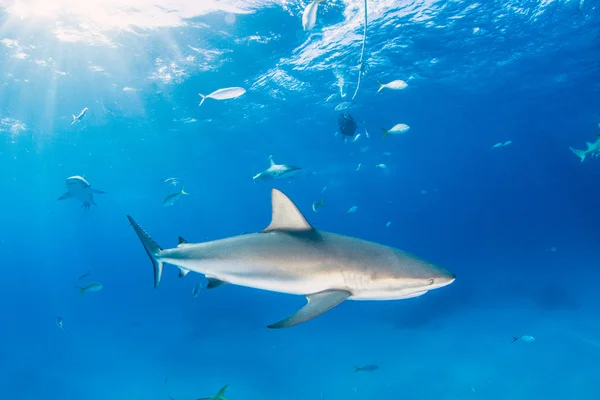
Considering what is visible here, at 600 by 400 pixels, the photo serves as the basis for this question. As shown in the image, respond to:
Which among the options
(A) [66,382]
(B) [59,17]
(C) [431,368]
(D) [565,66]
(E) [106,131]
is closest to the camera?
(B) [59,17]

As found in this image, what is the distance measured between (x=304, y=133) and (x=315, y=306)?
1164 inches

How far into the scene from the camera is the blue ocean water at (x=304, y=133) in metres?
15.2

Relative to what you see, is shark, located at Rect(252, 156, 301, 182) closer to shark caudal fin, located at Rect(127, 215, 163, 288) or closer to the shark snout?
shark caudal fin, located at Rect(127, 215, 163, 288)

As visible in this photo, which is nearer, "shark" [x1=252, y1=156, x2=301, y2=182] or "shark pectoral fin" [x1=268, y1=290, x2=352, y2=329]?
"shark pectoral fin" [x1=268, y1=290, x2=352, y2=329]

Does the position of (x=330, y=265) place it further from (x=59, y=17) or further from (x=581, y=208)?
(x=581, y=208)

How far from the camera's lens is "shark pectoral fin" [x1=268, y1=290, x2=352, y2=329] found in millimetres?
2328

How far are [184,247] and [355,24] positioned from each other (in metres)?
14.9

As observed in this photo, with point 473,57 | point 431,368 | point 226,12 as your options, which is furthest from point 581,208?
point 226,12

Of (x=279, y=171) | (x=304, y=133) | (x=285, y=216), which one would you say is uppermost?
(x=285, y=216)

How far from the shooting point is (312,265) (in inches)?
111

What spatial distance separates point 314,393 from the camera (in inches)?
636

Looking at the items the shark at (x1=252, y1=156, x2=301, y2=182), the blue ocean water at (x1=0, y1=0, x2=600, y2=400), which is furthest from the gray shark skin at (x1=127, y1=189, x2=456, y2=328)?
the blue ocean water at (x1=0, y1=0, x2=600, y2=400)

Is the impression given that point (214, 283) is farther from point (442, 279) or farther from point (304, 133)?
point (304, 133)

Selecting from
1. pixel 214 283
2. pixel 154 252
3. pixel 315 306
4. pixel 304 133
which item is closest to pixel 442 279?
pixel 315 306
